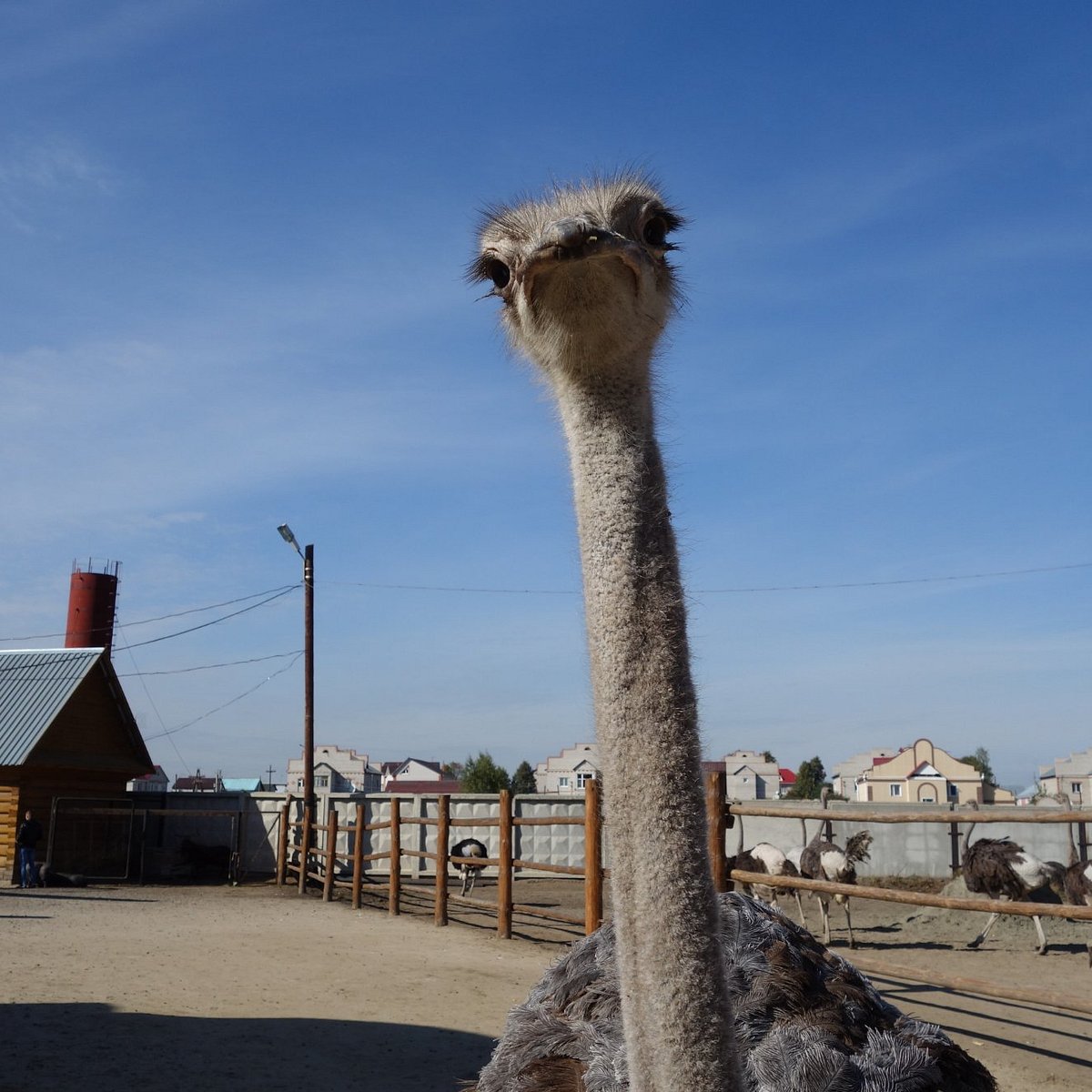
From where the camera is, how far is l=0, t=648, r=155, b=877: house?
16.6 meters

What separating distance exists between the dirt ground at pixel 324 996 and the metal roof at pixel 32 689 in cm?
562

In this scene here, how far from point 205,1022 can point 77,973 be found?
182cm

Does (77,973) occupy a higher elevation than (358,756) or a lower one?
lower

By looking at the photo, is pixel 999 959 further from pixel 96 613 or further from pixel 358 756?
pixel 358 756

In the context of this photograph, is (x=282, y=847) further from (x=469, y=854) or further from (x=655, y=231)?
(x=655, y=231)

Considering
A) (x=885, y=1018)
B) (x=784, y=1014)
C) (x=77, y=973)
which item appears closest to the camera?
(x=784, y=1014)

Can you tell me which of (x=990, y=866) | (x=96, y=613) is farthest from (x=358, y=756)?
(x=990, y=866)

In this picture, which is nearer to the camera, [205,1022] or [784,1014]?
[784,1014]

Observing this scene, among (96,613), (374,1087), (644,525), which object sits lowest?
(374,1087)

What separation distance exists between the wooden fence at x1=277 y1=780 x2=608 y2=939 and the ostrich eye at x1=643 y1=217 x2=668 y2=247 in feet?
13.4

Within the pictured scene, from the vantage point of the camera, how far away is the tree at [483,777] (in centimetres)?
4683

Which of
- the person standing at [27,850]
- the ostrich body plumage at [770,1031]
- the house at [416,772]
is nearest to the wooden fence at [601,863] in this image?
the ostrich body plumage at [770,1031]

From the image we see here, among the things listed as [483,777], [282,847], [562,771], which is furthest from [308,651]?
[562,771]

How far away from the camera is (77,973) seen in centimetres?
732
